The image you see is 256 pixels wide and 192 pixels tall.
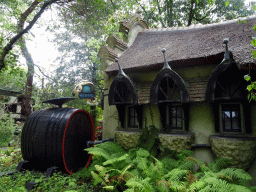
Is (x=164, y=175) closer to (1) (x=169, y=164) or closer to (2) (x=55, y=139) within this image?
(1) (x=169, y=164)

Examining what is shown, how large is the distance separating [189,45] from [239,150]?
151 inches

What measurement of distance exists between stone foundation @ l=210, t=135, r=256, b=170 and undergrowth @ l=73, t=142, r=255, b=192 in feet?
0.96

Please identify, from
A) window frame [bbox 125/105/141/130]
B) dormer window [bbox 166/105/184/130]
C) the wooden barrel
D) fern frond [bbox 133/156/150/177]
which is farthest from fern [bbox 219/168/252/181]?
the wooden barrel

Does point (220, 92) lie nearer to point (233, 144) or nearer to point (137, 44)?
point (233, 144)

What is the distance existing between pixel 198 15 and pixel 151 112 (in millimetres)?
12854

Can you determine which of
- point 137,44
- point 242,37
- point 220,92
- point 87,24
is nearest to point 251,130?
point 220,92

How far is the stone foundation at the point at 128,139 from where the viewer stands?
6.53 m

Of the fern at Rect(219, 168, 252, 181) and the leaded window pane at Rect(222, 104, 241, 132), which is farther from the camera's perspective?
the leaded window pane at Rect(222, 104, 241, 132)

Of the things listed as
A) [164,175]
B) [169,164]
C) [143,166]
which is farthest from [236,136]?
[143,166]

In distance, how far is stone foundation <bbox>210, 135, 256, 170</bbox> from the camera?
477 cm

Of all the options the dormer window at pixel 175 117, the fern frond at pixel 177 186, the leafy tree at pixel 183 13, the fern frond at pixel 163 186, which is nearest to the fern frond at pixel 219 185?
the fern frond at pixel 177 186

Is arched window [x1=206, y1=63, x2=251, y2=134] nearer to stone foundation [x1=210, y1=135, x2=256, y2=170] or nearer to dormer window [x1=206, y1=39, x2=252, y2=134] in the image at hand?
dormer window [x1=206, y1=39, x2=252, y2=134]

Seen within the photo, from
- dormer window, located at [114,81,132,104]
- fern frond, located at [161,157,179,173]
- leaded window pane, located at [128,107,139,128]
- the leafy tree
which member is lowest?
fern frond, located at [161,157,179,173]

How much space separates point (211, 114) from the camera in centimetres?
573
